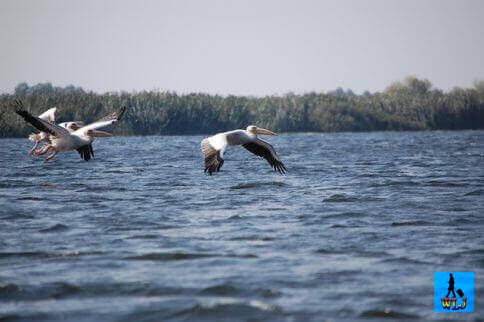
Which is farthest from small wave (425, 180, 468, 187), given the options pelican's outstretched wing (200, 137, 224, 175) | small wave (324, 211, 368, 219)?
pelican's outstretched wing (200, 137, 224, 175)

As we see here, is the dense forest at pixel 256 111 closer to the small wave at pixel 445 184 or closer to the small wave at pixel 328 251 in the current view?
the small wave at pixel 445 184

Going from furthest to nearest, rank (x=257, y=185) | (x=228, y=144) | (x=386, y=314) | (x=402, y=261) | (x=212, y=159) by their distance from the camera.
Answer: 1. (x=257, y=185)
2. (x=228, y=144)
3. (x=212, y=159)
4. (x=402, y=261)
5. (x=386, y=314)

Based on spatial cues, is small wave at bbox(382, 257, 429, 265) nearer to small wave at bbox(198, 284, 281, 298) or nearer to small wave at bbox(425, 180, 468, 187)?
small wave at bbox(198, 284, 281, 298)

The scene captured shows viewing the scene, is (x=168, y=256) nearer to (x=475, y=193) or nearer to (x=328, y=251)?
(x=328, y=251)

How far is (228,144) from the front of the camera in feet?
47.5

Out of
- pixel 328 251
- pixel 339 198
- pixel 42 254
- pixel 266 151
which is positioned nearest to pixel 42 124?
pixel 266 151

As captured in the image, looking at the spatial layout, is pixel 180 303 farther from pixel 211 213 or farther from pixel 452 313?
pixel 211 213

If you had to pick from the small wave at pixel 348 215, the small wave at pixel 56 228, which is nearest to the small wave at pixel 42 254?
the small wave at pixel 56 228

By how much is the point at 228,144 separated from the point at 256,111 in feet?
87.6

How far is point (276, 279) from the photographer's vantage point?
828 centimetres

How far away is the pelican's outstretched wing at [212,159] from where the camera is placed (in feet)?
42.2

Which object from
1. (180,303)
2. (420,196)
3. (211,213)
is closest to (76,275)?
(180,303)

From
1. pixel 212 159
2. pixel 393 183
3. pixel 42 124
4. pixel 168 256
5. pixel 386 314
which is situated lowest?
pixel 386 314

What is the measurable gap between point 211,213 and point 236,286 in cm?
506
